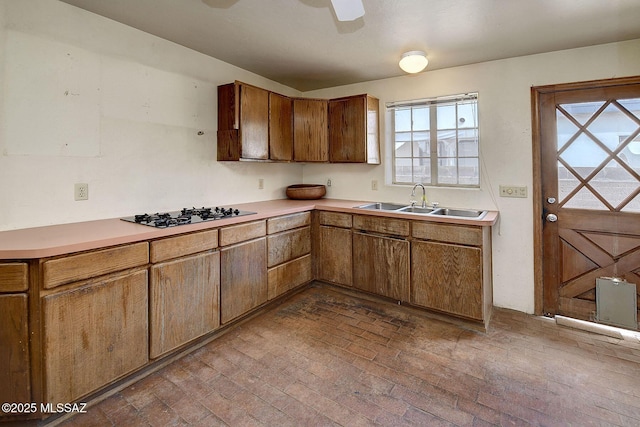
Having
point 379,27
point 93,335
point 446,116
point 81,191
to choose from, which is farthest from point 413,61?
point 93,335

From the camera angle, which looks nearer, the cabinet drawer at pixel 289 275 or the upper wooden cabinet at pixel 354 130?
the cabinet drawer at pixel 289 275

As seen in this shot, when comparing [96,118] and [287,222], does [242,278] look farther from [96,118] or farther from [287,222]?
[96,118]

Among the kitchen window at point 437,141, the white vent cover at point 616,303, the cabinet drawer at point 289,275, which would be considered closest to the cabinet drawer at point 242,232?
the cabinet drawer at point 289,275

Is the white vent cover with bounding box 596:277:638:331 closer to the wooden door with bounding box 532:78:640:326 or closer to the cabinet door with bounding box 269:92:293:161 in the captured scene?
→ the wooden door with bounding box 532:78:640:326

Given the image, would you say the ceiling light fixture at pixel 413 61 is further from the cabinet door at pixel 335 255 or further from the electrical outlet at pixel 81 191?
the electrical outlet at pixel 81 191

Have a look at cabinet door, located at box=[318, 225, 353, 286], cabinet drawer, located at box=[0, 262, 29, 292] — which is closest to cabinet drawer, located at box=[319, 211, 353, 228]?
cabinet door, located at box=[318, 225, 353, 286]

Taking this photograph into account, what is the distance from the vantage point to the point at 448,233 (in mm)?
2543

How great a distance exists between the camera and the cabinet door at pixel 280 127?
3.17 m

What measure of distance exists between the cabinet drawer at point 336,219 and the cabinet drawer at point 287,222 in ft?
0.49

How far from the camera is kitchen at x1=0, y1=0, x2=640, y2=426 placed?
6.08 ft

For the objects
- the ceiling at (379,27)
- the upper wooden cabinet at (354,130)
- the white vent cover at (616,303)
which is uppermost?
the ceiling at (379,27)

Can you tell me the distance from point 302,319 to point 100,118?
2166 millimetres

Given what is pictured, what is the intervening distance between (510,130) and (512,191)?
21.7 inches

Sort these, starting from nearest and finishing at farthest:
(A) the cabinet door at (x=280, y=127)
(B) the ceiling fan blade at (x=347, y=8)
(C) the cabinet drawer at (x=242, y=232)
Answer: (B) the ceiling fan blade at (x=347, y=8), (C) the cabinet drawer at (x=242, y=232), (A) the cabinet door at (x=280, y=127)
